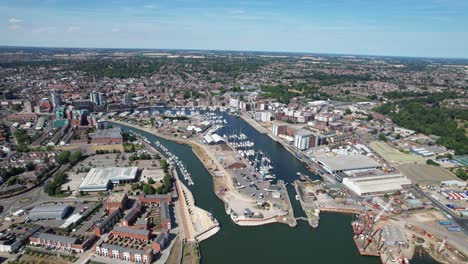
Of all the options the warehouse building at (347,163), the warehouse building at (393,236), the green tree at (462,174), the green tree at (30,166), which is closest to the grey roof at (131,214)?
the green tree at (30,166)

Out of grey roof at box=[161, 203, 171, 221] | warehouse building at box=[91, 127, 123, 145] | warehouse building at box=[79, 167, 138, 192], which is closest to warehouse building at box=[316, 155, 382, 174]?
grey roof at box=[161, 203, 171, 221]

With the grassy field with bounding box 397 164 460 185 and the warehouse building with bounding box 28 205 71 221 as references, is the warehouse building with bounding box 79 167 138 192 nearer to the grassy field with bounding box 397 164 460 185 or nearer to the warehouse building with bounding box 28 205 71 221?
the warehouse building with bounding box 28 205 71 221

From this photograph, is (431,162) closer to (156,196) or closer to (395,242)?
(395,242)

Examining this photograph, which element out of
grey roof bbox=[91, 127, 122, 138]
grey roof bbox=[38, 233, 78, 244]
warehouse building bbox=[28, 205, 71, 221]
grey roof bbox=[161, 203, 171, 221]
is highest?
grey roof bbox=[91, 127, 122, 138]

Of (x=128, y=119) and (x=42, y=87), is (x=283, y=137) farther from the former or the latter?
(x=42, y=87)

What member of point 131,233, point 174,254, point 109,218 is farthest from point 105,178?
point 174,254
